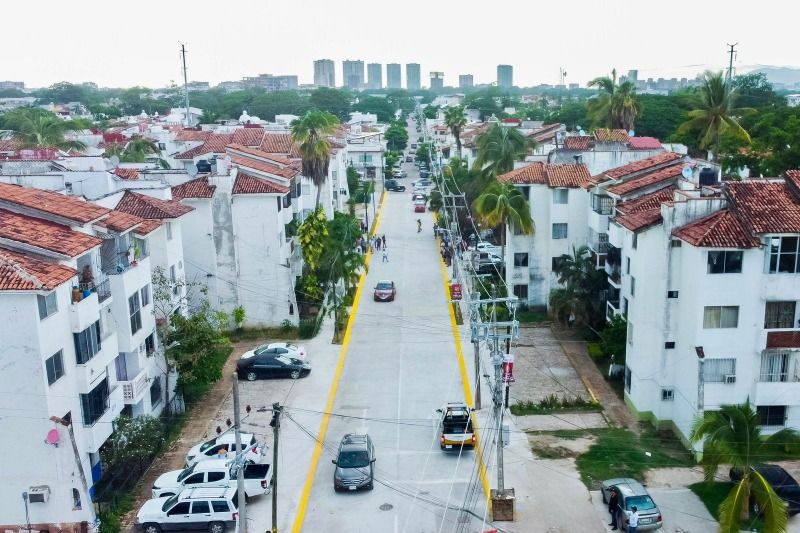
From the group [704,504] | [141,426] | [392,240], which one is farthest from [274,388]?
[392,240]

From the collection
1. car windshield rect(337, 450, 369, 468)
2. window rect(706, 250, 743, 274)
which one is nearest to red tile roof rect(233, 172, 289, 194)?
car windshield rect(337, 450, 369, 468)

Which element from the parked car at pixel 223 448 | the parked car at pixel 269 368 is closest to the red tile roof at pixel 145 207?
the parked car at pixel 269 368

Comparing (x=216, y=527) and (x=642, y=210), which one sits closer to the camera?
(x=216, y=527)

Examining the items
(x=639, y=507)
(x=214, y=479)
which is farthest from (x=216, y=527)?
(x=639, y=507)

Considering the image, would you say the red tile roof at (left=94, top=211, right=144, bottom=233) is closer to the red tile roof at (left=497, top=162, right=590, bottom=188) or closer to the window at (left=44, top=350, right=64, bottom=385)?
the window at (left=44, top=350, right=64, bottom=385)

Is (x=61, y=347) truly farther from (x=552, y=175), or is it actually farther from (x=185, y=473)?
(x=552, y=175)

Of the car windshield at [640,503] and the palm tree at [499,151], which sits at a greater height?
the palm tree at [499,151]

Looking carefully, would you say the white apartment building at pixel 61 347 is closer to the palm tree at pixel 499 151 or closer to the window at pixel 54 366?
the window at pixel 54 366
